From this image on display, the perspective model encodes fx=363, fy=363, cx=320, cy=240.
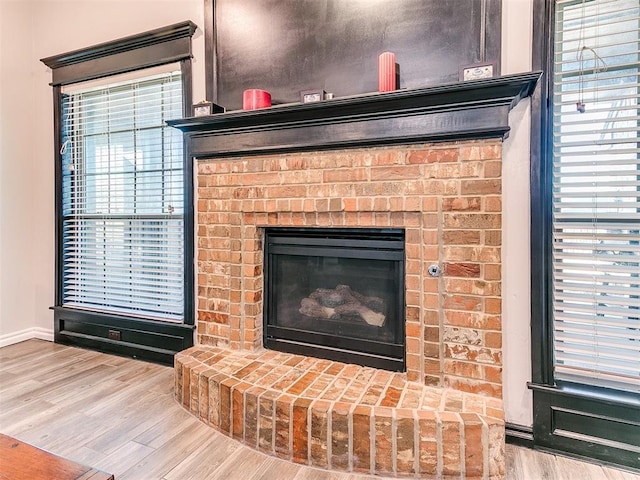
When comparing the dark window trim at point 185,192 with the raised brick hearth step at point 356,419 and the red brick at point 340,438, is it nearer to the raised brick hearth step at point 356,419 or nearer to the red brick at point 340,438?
→ the raised brick hearth step at point 356,419

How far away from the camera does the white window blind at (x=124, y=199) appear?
267 cm

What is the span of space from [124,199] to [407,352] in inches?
94.3

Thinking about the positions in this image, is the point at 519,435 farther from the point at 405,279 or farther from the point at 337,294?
the point at 337,294

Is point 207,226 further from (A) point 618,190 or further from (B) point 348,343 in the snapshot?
(A) point 618,190

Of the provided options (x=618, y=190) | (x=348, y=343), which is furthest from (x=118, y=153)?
(x=618, y=190)

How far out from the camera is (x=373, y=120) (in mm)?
1872

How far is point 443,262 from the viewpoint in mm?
1784

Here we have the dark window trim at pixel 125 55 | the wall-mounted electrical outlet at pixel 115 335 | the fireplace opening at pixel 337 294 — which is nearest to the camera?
the fireplace opening at pixel 337 294

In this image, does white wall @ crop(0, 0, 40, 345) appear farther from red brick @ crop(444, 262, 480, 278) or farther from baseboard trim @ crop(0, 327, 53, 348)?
red brick @ crop(444, 262, 480, 278)

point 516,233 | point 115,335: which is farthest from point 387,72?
point 115,335

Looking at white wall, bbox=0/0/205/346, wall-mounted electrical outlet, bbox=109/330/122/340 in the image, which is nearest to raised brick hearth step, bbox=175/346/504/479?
wall-mounted electrical outlet, bbox=109/330/122/340

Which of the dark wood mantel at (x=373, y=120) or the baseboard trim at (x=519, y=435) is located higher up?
the dark wood mantel at (x=373, y=120)

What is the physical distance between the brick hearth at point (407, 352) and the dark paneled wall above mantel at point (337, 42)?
0.42m

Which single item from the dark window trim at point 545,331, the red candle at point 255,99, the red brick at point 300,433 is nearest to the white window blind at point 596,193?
the dark window trim at point 545,331
